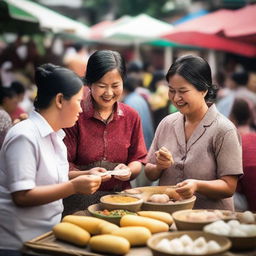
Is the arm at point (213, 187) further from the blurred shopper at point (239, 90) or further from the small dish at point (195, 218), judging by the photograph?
the blurred shopper at point (239, 90)

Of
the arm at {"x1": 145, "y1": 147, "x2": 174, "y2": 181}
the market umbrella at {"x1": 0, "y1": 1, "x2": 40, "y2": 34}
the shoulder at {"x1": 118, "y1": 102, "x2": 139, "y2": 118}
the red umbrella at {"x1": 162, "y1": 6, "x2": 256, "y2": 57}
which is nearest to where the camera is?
the arm at {"x1": 145, "y1": 147, "x2": 174, "y2": 181}

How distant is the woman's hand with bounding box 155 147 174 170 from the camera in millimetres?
3350

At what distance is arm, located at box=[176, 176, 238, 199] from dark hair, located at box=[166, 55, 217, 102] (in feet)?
1.93

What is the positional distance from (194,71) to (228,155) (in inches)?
22.1

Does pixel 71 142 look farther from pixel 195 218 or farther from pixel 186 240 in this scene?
pixel 186 240

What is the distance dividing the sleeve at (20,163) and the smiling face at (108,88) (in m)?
0.89

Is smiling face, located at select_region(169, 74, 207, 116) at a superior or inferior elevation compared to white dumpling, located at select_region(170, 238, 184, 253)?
superior

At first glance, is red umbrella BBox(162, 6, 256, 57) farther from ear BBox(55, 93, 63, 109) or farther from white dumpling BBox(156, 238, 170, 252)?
white dumpling BBox(156, 238, 170, 252)

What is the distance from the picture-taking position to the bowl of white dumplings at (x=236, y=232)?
8.36 feet

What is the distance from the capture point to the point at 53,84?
114 inches

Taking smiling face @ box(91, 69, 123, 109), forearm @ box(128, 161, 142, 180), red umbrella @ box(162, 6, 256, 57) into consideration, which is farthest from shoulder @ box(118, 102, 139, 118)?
red umbrella @ box(162, 6, 256, 57)

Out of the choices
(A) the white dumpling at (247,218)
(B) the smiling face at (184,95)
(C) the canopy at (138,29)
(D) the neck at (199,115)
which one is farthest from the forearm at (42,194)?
(C) the canopy at (138,29)

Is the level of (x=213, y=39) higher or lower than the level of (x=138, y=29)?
lower

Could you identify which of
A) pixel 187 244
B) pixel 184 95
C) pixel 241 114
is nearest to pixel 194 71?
pixel 184 95
